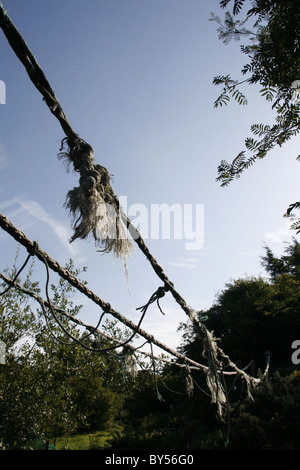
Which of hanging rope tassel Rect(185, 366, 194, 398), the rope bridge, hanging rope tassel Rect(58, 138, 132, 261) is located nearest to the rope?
the rope bridge

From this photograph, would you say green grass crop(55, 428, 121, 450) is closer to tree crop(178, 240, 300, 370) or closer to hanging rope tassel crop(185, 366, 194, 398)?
tree crop(178, 240, 300, 370)

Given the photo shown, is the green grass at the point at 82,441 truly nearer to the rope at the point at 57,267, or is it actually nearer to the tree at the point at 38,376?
the tree at the point at 38,376

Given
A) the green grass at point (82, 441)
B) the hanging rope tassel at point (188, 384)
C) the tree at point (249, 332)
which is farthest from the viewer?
the tree at point (249, 332)

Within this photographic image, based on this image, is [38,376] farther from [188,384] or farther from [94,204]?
[94,204]

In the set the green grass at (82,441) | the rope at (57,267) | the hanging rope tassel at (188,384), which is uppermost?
the rope at (57,267)

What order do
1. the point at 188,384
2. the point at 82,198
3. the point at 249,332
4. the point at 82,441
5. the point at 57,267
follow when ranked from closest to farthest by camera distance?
1. the point at 82,198
2. the point at 57,267
3. the point at 188,384
4. the point at 82,441
5. the point at 249,332

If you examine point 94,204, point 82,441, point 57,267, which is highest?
point 94,204

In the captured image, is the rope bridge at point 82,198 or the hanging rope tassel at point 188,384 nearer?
the rope bridge at point 82,198

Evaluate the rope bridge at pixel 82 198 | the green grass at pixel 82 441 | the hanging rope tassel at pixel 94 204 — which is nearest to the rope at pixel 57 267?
the rope bridge at pixel 82 198

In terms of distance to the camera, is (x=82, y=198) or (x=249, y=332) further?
(x=249, y=332)

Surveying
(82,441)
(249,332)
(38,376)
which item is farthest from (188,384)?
(249,332)

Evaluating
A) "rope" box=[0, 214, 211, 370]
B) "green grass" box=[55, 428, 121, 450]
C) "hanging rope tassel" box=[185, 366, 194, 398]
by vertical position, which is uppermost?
"rope" box=[0, 214, 211, 370]

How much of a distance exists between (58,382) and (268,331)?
584 inches
